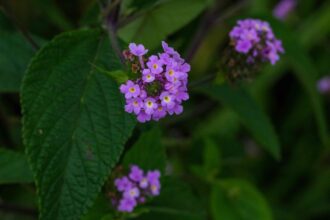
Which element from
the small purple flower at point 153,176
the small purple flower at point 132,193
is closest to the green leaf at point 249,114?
the small purple flower at point 153,176

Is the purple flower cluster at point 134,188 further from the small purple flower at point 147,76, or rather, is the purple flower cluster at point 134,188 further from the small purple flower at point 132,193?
the small purple flower at point 147,76

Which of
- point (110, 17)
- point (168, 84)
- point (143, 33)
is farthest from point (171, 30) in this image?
point (168, 84)

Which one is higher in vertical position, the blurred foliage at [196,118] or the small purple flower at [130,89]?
the blurred foliage at [196,118]

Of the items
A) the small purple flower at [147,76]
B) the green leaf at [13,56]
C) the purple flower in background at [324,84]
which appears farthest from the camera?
the purple flower in background at [324,84]

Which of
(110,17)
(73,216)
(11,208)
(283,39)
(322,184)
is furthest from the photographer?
(322,184)

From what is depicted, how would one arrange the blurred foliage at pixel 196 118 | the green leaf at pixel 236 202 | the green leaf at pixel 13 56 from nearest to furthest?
the blurred foliage at pixel 196 118 → the green leaf at pixel 13 56 → the green leaf at pixel 236 202

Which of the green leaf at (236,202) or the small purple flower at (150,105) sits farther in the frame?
the green leaf at (236,202)

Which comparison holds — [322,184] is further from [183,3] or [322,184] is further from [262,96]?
[183,3]
